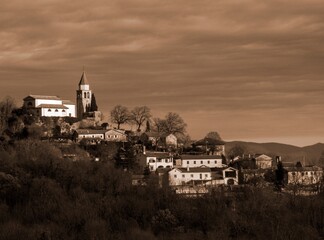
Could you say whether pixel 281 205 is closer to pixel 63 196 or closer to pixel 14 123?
pixel 63 196

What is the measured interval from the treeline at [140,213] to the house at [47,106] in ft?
137

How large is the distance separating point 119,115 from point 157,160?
2232 centimetres

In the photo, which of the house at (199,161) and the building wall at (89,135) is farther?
the building wall at (89,135)

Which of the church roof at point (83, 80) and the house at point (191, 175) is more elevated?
the church roof at point (83, 80)

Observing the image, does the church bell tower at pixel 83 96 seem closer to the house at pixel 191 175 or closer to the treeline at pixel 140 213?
the house at pixel 191 175

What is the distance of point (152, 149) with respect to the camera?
238 ft

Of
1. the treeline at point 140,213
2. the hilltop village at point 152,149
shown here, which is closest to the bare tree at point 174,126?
the hilltop village at point 152,149

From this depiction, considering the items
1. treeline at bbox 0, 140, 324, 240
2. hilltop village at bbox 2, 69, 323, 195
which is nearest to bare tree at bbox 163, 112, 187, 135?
hilltop village at bbox 2, 69, 323, 195

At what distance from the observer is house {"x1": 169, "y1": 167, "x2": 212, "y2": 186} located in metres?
58.7

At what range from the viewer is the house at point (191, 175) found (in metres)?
58.7

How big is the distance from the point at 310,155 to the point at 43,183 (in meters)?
59.1

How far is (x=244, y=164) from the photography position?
7019cm

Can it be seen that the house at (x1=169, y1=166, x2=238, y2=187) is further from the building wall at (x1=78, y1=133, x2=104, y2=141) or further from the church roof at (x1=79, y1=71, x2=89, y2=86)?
the church roof at (x1=79, y1=71, x2=89, y2=86)

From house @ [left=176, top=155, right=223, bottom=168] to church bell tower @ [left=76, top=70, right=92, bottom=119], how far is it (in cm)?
3219
